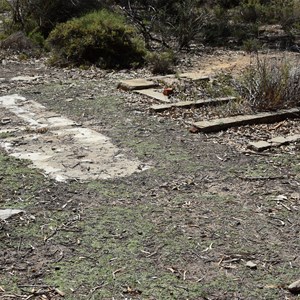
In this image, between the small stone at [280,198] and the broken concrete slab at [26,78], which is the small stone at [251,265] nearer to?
the small stone at [280,198]

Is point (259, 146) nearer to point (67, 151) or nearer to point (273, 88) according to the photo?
point (273, 88)

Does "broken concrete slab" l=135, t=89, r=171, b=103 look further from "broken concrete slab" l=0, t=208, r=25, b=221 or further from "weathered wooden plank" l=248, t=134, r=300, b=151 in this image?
"broken concrete slab" l=0, t=208, r=25, b=221

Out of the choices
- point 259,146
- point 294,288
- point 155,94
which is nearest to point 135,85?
point 155,94

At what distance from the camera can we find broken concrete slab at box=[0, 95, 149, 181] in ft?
16.7

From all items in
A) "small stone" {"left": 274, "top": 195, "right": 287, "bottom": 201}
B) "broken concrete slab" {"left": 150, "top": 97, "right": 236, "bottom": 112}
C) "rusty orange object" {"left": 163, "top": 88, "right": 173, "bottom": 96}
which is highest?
"small stone" {"left": 274, "top": 195, "right": 287, "bottom": 201}

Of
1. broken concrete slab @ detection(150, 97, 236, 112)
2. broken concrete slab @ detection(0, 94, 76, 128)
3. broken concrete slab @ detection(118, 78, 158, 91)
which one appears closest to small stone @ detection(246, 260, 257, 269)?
broken concrete slab @ detection(0, 94, 76, 128)

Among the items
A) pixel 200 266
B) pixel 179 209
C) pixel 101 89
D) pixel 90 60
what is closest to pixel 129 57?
pixel 90 60

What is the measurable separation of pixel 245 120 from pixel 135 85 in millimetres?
2173

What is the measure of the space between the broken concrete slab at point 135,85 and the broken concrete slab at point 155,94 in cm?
14

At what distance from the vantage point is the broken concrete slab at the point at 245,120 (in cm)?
623

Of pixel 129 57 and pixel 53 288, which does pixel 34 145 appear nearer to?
pixel 53 288

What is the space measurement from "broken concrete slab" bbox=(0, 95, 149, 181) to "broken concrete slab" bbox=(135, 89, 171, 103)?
1.31 m

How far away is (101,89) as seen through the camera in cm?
827

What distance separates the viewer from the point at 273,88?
6805 mm
